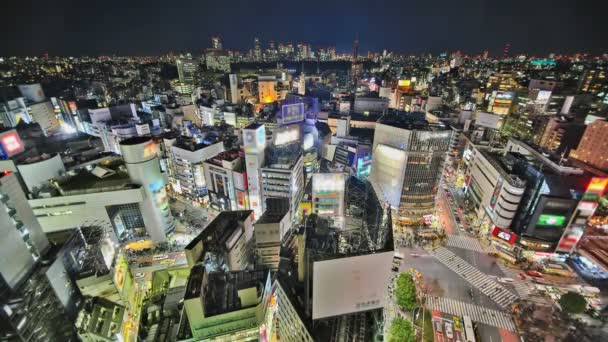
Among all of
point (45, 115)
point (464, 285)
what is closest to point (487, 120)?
point (464, 285)

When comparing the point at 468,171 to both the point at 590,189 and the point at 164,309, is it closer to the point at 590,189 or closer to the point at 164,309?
the point at 590,189

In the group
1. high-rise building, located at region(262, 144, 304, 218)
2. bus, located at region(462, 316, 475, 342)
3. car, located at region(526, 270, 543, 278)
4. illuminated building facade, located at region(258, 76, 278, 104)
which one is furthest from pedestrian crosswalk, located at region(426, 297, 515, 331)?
illuminated building facade, located at region(258, 76, 278, 104)

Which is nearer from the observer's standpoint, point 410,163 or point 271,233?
point 271,233

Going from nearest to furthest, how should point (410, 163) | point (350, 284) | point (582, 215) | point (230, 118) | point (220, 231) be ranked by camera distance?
point (350, 284) → point (220, 231) → point (582, 215) → point (410, 163) → point (230, 118)

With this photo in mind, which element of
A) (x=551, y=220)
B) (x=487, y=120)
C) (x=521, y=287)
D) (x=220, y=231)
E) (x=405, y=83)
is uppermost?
(x=405, y=83)

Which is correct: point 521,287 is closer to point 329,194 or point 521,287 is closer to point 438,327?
point 438,327

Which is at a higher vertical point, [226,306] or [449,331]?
[226,306]
